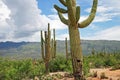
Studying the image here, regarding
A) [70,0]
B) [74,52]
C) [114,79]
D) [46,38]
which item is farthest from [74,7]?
[46,38]

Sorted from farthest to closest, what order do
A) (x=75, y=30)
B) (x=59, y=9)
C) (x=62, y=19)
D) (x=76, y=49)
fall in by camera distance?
1. (x=62, y=19)
2. (x=59, y=9)
3. (x=75, y=30)
4. (x=76, y=49)

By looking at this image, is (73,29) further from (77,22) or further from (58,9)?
(58,9)

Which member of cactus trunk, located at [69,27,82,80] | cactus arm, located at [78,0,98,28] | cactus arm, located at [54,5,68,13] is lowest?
cactus trunk, located at [69,27,82,80]

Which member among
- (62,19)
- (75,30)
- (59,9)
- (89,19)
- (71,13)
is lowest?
(75,30)

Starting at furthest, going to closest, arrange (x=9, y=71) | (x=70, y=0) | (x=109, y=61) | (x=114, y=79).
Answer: (x=109, y=61) → (x=9, y=71) → (x=114, y=79) → (x=70, y=0)

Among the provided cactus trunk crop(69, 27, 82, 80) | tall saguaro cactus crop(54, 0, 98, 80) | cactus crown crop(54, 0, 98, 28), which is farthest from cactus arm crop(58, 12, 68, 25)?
cactus trunk crop(69, 27, 82, 80)

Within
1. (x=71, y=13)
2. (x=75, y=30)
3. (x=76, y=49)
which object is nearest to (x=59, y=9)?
(x=71, y=13)

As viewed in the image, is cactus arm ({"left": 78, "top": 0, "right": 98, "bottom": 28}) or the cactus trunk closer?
the cactus trunk

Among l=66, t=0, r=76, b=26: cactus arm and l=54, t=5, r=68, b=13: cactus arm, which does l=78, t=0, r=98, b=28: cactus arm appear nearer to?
l=66, t=0, r=76, b=26: cactus arm

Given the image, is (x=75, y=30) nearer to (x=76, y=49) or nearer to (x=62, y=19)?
(x=76, y=49)

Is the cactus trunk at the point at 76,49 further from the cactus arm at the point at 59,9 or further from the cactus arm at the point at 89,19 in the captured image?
the cactus arm at the point at 59,9

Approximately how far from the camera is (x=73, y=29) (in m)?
15.2

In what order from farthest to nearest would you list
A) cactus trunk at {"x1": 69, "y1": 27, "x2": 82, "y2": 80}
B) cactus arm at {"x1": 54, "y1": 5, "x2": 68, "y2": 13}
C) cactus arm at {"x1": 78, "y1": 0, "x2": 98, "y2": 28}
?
cactus arm at {"x1": 54, "y1": 5, "x2": 68, "y2": 13} < cactus arm at {"x1": 78, "y1": 0, "x2": 98, "y2": 28} < cactus trunk at {"x1": 69, "y1": 27, "x2": 82, "y2": 80}

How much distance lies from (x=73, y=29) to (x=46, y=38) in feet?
52.8
